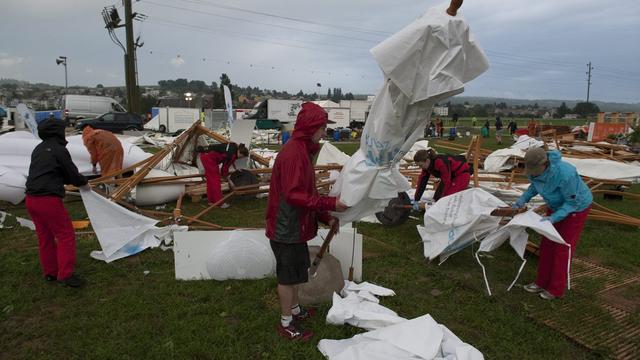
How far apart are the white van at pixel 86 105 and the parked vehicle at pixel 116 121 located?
12.7 ft

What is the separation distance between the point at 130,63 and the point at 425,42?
20427 millimetres

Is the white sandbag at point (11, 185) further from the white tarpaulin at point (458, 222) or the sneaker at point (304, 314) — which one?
the white tarpaulin at point (458, 222)

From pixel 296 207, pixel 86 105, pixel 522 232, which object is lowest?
pixel 522 232

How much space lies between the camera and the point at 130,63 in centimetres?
1981

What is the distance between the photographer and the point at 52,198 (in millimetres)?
3768

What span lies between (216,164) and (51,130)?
3.46 metres

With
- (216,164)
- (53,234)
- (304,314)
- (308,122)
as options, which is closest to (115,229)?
(53,234)

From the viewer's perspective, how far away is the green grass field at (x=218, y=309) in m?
3.04

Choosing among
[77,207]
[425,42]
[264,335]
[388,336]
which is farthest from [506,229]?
[77,207]

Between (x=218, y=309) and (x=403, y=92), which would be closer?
(x=403, y=92)

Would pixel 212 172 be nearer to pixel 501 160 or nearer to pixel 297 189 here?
pixel 297 189

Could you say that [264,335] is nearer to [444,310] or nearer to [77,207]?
[444,310]

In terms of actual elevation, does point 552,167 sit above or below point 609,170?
above

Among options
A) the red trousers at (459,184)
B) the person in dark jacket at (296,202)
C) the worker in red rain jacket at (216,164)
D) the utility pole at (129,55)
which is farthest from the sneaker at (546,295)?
the utility pole at (129,55)
